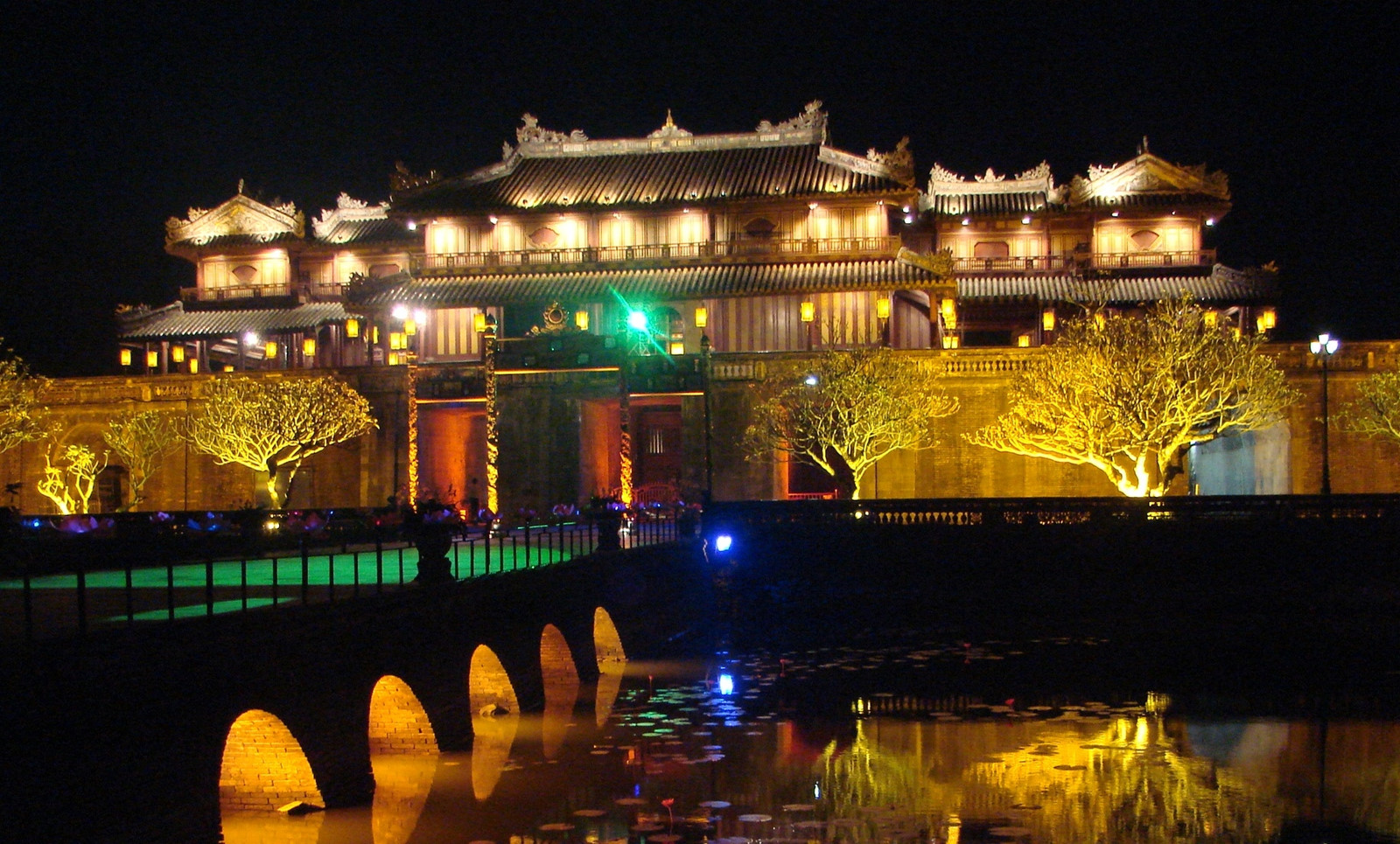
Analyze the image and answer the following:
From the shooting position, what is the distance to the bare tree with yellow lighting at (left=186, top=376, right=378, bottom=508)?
4388 centimetres

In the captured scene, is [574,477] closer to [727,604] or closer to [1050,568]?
[727,604]

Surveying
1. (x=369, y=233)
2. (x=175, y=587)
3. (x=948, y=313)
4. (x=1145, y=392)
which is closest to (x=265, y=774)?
(x=175, y=587)

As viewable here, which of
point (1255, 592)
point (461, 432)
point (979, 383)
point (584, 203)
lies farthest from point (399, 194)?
point (1255, 592)

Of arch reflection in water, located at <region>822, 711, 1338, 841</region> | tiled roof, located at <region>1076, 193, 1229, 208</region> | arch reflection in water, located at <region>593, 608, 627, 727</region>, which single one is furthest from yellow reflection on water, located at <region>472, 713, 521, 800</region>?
tiled roof, located at <region>1076, 193, 1229, 208</region>

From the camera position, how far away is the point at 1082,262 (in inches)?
2056

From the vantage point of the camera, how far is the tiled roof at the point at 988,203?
53.8 metres

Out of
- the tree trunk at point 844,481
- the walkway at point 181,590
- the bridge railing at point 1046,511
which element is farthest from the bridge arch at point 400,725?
the tree trunk at point 844,481

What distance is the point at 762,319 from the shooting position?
162 ft

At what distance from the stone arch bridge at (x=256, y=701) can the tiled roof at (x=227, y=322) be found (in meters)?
37.0

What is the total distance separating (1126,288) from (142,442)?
1616 inches

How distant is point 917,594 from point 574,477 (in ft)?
51.2

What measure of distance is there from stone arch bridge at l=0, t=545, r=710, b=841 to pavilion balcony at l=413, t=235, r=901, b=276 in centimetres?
2920

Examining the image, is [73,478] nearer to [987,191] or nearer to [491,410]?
[491,410]

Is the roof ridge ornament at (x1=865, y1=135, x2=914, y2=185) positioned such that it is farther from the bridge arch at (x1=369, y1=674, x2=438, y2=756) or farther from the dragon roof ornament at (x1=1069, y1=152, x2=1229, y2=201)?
the bridge arch at (x1=369, y1=674, x2=438, y2=756)
